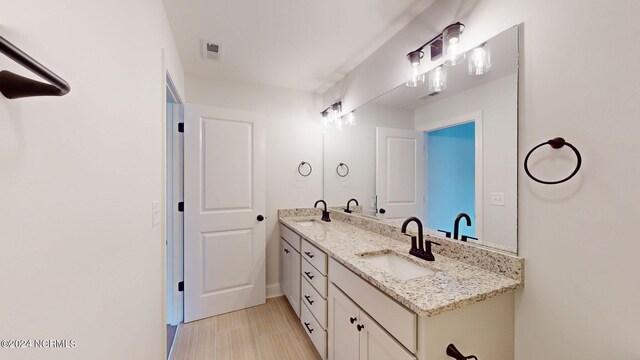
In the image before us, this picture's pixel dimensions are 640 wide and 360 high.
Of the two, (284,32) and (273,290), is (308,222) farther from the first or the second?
(284,32)

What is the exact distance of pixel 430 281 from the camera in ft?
3.57

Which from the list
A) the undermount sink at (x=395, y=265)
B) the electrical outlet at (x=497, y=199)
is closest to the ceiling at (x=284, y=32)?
the electrical outlet at (x=497, y=199)

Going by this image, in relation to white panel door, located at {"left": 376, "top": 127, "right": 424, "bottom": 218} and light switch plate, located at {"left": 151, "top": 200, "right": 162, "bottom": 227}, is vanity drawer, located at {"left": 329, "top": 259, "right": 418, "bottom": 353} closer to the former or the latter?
white panel door, located at {"left": 376, "top": 127, "right": 424, "bottom": 218}

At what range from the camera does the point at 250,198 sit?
2.51 meters

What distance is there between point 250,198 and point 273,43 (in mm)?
1474

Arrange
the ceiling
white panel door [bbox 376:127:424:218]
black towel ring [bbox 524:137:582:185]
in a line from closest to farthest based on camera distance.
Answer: black towel ring [bbox 524:137:582:185] < the ceiling < white panel door [bbox 376:127:424:218]

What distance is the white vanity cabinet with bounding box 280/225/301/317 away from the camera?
2191 mm

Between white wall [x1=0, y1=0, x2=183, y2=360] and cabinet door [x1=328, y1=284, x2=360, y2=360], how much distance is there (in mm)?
1000

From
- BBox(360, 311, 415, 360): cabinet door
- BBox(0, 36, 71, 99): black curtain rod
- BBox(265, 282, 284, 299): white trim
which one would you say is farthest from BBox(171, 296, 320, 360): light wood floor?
BBox(0, 36, 71, 99): black curtain rod

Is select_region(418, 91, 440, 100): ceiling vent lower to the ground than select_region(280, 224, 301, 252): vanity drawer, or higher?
higher

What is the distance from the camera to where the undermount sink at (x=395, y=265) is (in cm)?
138

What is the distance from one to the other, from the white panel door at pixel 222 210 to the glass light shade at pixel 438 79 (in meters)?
1.68

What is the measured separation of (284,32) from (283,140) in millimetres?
1196

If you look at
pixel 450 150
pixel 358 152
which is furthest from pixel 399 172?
pixel 358 152
